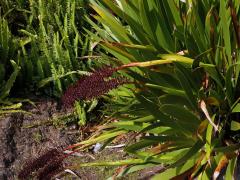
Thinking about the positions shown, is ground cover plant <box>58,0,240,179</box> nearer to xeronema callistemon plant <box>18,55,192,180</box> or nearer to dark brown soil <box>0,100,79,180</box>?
xeronema callistemon plant <box>18,55,192,180</box>

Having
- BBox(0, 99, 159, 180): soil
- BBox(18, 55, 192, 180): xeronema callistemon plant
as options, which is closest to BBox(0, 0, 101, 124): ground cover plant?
BBox(0, 99, 159, 180): soil

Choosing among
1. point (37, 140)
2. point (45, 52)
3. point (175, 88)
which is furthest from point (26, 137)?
point (175, 88)

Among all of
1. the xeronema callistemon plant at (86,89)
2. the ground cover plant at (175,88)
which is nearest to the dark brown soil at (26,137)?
the ground cover plant at (175,88)

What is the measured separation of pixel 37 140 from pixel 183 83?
4.22 feet

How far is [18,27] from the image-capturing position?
14.0 ft

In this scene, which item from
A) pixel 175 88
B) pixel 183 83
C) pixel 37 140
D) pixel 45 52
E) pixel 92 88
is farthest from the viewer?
pixel 45 52

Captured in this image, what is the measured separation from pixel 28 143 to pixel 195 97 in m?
1.26

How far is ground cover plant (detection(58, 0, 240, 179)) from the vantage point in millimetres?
2607

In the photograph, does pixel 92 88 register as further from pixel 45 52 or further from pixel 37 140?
pixel 45 52

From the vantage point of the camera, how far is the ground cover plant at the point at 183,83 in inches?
103

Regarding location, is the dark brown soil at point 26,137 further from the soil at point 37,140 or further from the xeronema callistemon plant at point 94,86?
the xeronema callistemon plant at point 94,86

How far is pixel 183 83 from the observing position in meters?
2.58

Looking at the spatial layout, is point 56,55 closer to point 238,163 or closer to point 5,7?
point 5,7

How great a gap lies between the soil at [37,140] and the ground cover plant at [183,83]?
428 mm
